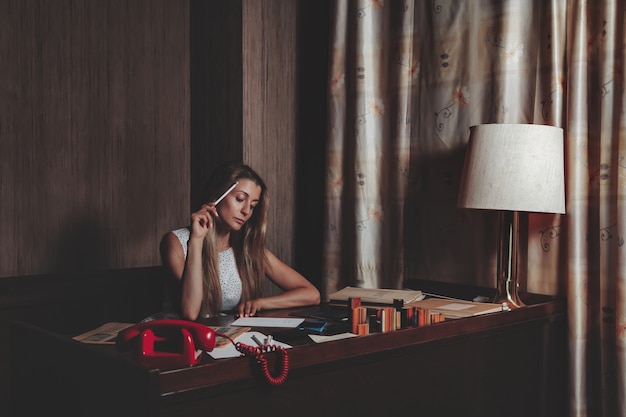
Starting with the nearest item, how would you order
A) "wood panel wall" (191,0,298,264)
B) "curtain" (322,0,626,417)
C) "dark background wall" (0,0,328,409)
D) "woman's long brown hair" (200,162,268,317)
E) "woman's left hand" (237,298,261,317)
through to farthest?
"woman's left hand" (237,298,261,317), "curtain" (322,0,626,417), "woman's long brown hair" (200,162,268,317), "dark background wall" (0,0,328,409), "wood panel wall" (191,0,298,264)

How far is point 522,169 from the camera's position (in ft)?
6.92

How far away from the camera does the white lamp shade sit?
6.92 feet

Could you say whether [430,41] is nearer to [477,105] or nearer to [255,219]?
[477,105]

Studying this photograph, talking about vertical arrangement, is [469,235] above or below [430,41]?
below

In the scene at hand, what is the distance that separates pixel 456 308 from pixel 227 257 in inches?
38.5

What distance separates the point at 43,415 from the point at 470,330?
3.88ft

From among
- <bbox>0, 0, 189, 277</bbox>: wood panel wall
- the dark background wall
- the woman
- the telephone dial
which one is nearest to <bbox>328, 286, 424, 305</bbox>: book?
the woman

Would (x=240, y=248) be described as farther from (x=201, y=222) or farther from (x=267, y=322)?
(x=267, y=322)

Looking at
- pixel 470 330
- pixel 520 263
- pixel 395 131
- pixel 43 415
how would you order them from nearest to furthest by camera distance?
1. pixel 43 415
2. pixel 470 330
3. pixel 520 263
4. pixel 395 131

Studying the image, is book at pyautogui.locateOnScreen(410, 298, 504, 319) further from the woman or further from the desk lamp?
the woman

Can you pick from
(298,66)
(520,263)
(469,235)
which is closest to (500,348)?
(520,263)

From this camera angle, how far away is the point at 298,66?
3.28 m

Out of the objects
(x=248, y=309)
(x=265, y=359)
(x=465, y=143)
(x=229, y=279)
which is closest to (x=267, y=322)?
(x=248, y=309)

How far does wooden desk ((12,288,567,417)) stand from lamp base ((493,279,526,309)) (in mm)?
89
